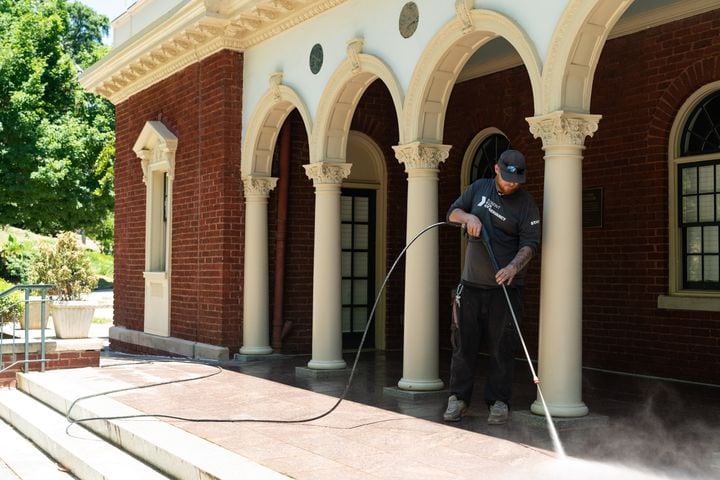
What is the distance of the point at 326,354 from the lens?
10.6 meters

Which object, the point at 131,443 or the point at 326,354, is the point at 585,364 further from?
the point at 131,443

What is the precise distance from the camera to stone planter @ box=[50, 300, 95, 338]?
12258 millimetres

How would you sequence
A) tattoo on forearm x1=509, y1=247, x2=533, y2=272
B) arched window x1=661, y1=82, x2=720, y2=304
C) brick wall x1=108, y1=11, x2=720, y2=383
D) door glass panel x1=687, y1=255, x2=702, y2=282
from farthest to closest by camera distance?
Answer: brick wall x1=108, y1=11, x2=720, y2=383
door glass panel x1=687, y1=255, x2=702, y2=282
arched window x1=661, y1=82, x2=720, y2=304
tattoo on forearm x1=509, y1=247, x2=533, y2=272

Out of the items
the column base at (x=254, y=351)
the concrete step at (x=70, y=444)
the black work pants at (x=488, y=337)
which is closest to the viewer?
the concrete step at (x=70, y=444)

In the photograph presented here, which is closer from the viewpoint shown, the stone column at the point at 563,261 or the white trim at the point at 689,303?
the stone column at the point at 563,261

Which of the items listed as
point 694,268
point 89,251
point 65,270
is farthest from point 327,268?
point 89,251

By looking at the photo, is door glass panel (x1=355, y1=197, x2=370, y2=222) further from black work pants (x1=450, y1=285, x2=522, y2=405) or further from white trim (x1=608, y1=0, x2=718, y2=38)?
black work pants (x1=450, y1=285, x2=522, y2=405)

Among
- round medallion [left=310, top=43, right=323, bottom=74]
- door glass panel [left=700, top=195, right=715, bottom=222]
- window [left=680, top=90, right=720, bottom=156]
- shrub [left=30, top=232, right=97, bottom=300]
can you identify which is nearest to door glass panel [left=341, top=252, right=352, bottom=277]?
round medallion [left=310, top=43, right=323, bottom=74]

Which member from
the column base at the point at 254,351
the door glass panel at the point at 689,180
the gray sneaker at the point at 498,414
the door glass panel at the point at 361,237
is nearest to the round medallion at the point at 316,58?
the door glass panel at the point at 361,237

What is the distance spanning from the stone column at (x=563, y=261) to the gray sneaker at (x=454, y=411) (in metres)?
0.62

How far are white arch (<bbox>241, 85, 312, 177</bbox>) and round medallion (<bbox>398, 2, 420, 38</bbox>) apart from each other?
3.01m

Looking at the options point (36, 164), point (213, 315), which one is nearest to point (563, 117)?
point (213, 315)

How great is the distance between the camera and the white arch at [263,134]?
39.8 feet

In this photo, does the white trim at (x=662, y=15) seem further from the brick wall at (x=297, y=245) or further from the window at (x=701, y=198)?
the brick wall at (x=297, y=245)
